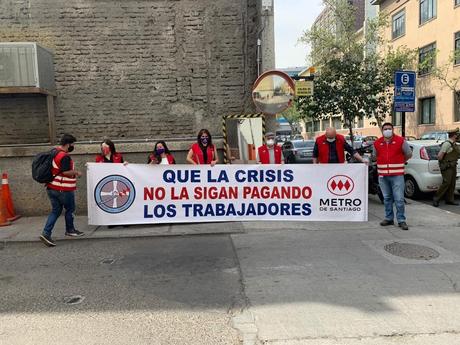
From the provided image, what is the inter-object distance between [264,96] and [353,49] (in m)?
19.2

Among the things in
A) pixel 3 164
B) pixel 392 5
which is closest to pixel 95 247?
pixel 3 164

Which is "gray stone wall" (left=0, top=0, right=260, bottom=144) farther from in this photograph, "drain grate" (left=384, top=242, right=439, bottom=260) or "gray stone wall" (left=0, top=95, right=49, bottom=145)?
"drain grate" (left=384, top=242, right=439, bottom=260)

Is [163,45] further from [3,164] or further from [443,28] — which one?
[443,28]

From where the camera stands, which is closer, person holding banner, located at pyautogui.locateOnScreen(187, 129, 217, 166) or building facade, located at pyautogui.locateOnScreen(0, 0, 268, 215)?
person holding banner, located at pyautogui.locateOnScreen(187, 129, 217, 166)

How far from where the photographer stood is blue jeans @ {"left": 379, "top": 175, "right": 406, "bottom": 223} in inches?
293

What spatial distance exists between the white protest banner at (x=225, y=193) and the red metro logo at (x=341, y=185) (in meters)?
0.01

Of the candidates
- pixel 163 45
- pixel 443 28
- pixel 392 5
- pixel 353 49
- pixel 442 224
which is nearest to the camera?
pixel 442 224

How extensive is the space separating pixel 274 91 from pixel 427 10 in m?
30.8

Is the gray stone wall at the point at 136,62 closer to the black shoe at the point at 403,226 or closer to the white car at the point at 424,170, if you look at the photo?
the white car at the point at 424,170

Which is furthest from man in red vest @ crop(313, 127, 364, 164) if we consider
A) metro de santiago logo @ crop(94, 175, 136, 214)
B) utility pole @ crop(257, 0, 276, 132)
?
metro de santiago logo @ crop(94, 175, 136, 214)

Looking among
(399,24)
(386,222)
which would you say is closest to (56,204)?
(386,222)

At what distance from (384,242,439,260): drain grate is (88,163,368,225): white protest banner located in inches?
39.6

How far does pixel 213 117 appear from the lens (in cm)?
1043

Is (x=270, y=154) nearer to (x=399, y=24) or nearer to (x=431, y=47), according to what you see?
(x=431, y=47)
